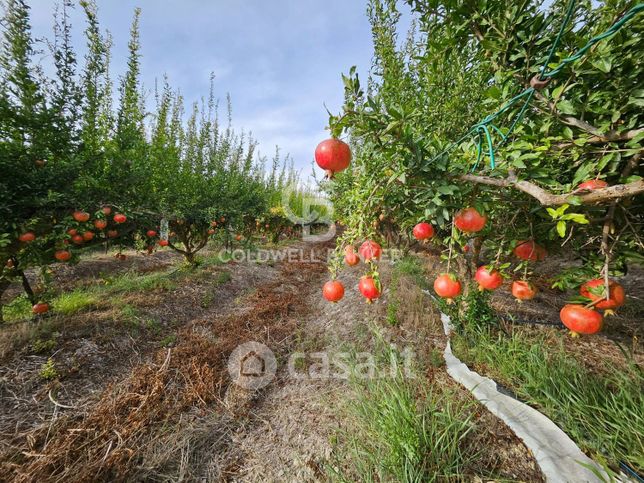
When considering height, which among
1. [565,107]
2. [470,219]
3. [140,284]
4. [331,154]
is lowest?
[140,284]

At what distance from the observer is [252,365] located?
3.30 metres

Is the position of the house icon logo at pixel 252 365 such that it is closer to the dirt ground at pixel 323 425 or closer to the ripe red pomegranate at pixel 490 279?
the dirt ground at pixel 323 425

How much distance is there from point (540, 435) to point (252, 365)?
298 centimetres

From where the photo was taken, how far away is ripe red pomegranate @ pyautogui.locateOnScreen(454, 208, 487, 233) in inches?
52.7

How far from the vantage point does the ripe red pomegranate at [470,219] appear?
1.34m

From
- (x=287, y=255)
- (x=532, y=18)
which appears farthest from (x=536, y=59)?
(x=287, y=255)

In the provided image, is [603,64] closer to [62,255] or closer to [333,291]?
[333,291]

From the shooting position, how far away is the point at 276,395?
2859 mm

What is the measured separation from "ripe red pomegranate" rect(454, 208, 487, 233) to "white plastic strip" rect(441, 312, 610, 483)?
130cm

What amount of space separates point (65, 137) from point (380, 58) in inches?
169

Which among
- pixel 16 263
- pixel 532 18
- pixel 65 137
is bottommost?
pixel 16 263

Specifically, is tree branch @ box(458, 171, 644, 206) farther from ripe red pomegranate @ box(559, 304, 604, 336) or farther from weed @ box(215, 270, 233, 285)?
weed @ box(215, 270, 233, 285)

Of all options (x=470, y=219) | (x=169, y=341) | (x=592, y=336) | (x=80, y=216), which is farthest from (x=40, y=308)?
(x=592, y=336)

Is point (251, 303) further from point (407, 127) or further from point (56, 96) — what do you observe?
point (407, 127)
